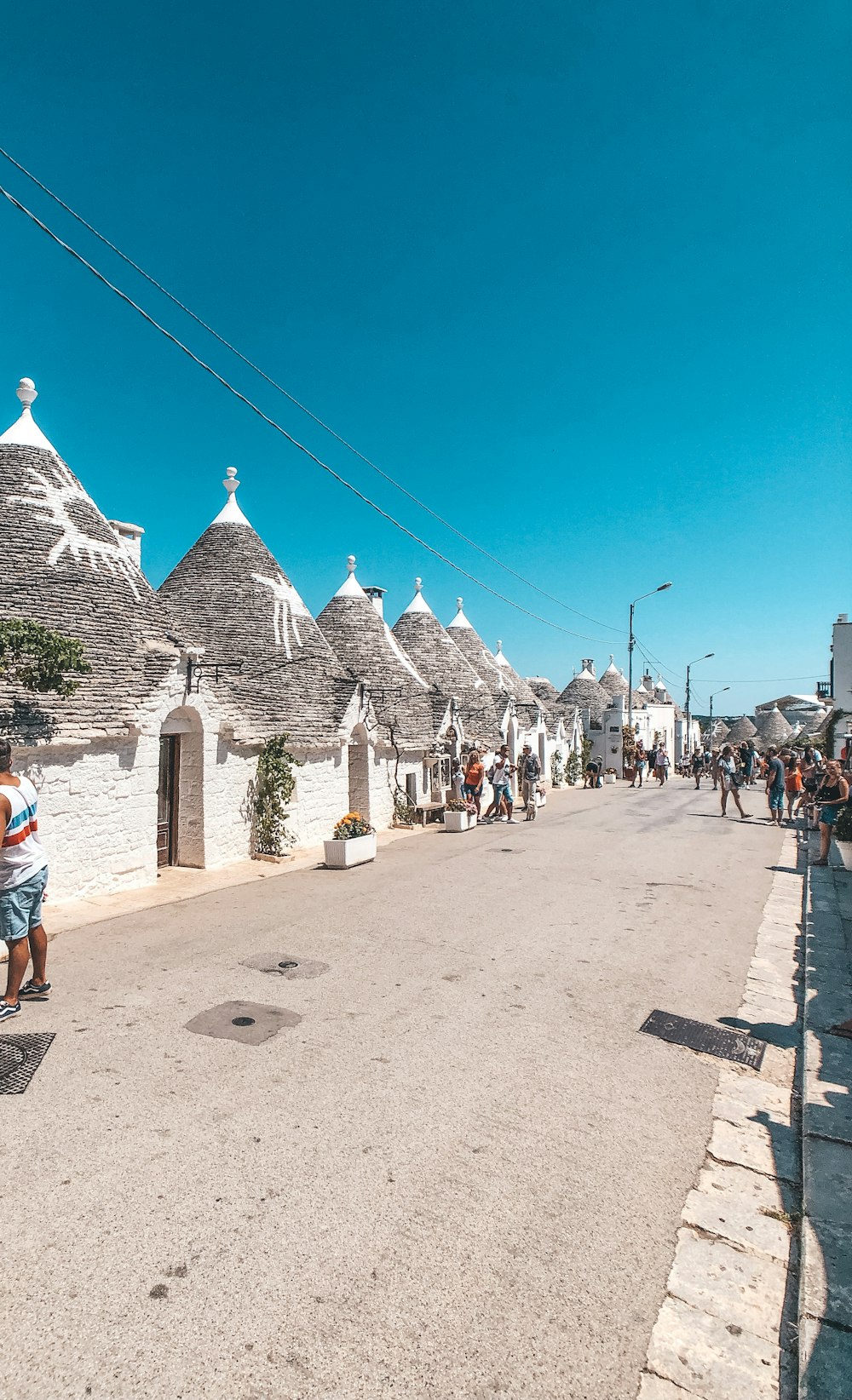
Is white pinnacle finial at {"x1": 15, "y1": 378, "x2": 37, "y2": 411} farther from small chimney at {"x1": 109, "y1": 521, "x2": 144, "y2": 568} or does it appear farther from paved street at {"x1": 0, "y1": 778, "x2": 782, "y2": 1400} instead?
paved street at {"x1": 0, "y1": 778, "x2": 782, "y2": 1400}

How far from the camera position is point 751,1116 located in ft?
13.8

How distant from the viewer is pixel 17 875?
16.8 ft

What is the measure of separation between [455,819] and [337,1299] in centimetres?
1368

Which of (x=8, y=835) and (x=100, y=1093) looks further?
(x=8, y=835)

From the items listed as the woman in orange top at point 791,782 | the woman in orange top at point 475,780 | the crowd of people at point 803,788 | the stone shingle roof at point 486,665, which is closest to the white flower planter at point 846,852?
the crowd of people at point 803,788

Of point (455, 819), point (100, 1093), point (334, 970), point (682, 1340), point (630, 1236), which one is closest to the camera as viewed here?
point (682, 1340)

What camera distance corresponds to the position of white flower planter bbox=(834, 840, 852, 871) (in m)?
10.6

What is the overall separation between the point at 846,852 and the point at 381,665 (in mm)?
11592

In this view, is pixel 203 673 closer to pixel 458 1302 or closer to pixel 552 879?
pixel 552 879

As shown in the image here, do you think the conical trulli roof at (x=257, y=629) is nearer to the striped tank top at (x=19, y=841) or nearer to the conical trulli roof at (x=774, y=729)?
the striped tank top at (x=19, y=841)

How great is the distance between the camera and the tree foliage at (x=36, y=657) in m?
7.97

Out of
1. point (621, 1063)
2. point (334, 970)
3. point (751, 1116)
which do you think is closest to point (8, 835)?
point (334, 970)

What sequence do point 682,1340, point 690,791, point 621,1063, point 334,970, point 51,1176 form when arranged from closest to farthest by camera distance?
point 682,1340 < point 51,1176 < point 621,1063 < point 334,970 < point 690,791

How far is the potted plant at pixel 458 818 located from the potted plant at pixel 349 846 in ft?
14.3
